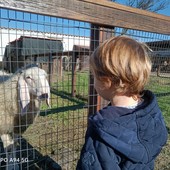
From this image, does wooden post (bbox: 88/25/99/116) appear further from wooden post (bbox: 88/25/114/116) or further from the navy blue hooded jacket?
the navy blue hooded jacket

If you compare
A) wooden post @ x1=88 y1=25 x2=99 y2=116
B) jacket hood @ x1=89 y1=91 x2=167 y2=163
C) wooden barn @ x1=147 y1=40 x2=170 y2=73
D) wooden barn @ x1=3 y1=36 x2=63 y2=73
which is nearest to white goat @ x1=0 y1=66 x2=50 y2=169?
wooden barn @ x1=3 y1=36 x2=63 y2=73

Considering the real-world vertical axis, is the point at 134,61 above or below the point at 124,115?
above

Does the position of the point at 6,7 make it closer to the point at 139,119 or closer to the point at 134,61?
the point at 134,61

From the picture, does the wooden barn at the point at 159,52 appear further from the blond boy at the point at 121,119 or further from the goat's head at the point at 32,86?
the blond boy at the point at 121,119

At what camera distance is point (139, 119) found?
1.11 meters

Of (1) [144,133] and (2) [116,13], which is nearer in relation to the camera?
(1) [144,133]

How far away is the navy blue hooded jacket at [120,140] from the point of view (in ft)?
3.40

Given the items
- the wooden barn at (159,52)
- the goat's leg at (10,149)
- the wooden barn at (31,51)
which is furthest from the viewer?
the wooden barn at (159,52)

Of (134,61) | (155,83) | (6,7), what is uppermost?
(6,7)

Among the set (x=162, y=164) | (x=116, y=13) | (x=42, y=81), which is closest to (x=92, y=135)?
(x=116, y=13)

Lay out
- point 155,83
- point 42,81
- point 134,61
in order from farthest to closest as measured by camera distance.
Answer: point 155,83
point 42,81
point 134,61

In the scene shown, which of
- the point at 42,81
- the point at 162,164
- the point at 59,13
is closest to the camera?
the point at 59,13

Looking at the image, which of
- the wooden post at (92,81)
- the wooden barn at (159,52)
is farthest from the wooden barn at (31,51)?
the wooden barn at (159,52)

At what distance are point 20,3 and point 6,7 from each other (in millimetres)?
108
